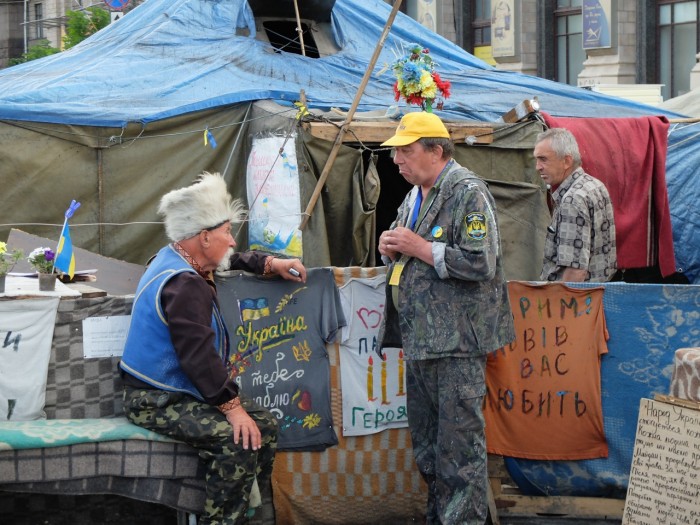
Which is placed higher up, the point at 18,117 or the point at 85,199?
the point at 18,117

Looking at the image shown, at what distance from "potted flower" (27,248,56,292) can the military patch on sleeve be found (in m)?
2.03

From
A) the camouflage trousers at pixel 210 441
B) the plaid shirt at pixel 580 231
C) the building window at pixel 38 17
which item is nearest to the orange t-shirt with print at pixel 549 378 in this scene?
the plaid shirt at pixel 580 231

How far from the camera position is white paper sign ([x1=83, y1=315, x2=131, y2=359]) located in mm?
5203

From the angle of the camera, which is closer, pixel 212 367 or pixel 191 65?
pixel 212 367

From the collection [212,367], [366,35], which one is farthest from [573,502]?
[366,35]

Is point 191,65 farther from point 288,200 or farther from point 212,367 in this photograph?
point 212,367

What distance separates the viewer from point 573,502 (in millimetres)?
5602

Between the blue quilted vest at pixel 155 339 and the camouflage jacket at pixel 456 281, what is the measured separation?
3.26 feet

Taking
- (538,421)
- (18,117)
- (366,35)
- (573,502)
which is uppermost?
(366,35)

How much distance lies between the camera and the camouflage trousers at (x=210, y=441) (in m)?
4.71

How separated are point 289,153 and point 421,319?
337cm

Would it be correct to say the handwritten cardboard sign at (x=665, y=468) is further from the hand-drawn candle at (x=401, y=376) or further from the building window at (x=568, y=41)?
the building window at (x=568, y=41)

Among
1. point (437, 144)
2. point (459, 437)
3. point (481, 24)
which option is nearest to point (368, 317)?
point (459, 437)

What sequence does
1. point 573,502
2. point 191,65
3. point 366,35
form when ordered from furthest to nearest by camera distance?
1. point 366,35
2. point 191,65
3. point 573,502
